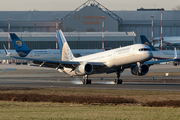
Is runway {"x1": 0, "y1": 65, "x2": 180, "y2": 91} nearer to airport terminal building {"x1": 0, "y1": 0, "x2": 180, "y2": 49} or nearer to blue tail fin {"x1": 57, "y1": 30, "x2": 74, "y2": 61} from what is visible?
blue tail fin {"x1": 57, "y1": 30, "x2": 74, "y2": 61}

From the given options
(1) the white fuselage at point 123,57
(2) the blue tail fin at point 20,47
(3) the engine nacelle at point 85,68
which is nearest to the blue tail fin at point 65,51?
(1) the white fuselage at point 123,57

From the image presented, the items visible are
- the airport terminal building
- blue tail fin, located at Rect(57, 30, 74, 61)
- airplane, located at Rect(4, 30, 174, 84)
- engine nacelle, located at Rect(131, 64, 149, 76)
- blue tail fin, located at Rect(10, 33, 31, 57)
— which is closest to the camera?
airplane, located at Rect(4, 30, 174, 84)

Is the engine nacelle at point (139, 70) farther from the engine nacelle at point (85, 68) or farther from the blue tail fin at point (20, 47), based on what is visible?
the blue tail fin at point (20, 47)

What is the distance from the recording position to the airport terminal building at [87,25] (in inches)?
5674

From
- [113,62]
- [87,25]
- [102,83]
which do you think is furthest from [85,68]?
[87,25]

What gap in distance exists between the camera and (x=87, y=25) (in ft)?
543

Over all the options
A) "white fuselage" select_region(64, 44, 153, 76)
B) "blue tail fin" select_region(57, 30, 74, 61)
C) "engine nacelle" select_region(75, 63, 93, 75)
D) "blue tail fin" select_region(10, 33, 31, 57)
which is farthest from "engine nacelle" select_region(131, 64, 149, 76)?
"blue tail fin" select_region(10, 33, 31, 57)

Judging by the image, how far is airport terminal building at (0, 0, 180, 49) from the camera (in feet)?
473

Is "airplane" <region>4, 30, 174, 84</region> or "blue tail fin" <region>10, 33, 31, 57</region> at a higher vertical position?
"blue tail fin" <region>10, 33, 31, 57</region>

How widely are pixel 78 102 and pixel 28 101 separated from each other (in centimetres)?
387

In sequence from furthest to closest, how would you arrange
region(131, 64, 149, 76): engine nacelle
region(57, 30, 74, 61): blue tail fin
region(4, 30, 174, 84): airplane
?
region(57, 30, 74, 61): blue tail fin → region(131, 64, 149, 76): engine nacelle → region(4, 30, 174, 84): airplane

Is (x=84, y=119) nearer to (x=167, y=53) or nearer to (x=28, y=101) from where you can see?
(x=28, y=101)

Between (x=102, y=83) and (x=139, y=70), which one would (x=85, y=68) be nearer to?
(x=102, y=83)

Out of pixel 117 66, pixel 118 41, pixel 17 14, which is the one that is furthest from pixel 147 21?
pixel 117 66
